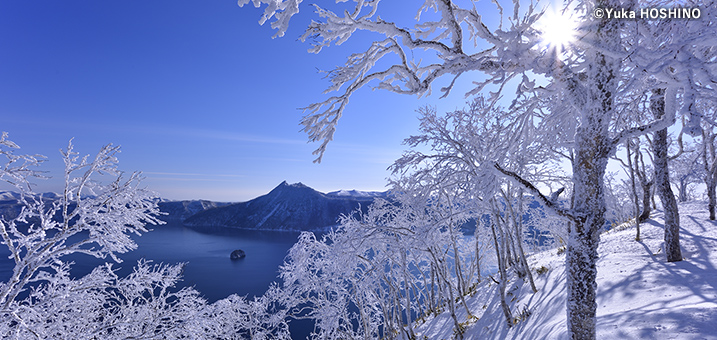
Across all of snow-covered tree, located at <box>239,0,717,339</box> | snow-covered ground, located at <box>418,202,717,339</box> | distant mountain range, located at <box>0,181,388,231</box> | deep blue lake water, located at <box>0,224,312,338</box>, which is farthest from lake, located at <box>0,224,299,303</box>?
distant mountain range, located at <box>0,181,388,231</box>

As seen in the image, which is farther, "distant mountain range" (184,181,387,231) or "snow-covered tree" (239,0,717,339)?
"distant mountain range" (184,181,387,231)

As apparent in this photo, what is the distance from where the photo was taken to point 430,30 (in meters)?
3.44

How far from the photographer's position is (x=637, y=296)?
5152mm

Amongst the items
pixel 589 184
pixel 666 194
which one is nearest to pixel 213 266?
pixel 666 194

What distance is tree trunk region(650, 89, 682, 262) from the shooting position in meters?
6.59

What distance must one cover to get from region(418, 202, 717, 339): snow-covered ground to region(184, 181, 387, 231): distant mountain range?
114 metres

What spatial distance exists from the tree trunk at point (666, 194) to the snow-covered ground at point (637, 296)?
0.32 meters

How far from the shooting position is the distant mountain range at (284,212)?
129250 mm

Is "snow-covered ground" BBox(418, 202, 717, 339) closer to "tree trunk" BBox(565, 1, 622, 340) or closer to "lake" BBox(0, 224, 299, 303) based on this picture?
"tree trunk" BBox(565, 1, 622, 340)

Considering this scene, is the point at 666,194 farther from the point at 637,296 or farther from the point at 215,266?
the point at 215,266

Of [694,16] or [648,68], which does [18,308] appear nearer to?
[648,68]

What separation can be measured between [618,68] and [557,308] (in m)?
5.66

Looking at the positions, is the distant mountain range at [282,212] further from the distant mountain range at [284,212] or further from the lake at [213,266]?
the lake at [213,266]

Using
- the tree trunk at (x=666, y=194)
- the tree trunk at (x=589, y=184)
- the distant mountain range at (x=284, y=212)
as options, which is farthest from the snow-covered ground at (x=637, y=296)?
the distant mountain range at (x=284, y=212)
